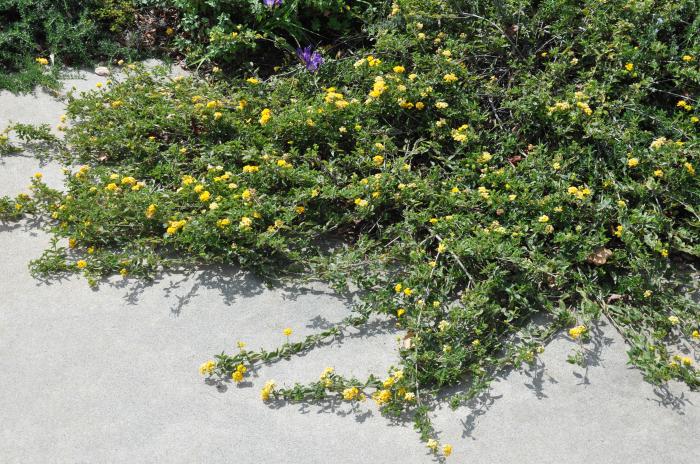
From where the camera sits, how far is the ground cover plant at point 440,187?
3449 mm

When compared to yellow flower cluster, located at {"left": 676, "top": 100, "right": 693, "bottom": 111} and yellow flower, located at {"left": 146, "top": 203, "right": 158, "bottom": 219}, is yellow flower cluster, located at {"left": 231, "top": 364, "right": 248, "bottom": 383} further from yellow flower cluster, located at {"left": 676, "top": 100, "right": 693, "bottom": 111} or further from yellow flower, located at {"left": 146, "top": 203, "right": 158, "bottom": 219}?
yellow flower cluster, located at {"left": 676, "top": 100, "right": 693, "bottom": 111}

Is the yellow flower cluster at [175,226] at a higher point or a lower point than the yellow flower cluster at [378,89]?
lower

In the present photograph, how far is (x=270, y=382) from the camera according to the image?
3264mm

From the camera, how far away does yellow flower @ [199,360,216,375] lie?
3.29 meters

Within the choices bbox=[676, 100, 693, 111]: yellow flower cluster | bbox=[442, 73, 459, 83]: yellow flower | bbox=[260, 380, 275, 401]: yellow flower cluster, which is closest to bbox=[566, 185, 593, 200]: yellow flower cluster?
bbox=[676, 100, 693, 111]: yellow flower cluster

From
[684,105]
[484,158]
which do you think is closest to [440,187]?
[484,158]

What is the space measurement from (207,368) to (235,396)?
0.60ft

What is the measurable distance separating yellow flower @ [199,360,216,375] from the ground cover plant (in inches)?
1.1

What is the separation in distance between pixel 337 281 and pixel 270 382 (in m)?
0.68

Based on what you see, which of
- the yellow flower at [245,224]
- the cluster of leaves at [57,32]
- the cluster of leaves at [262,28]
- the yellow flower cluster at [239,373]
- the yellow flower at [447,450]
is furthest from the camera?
the cluster of leaves at [57,32]

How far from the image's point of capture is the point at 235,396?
3.25 meters

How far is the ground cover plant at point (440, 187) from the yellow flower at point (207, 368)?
1.1 inches

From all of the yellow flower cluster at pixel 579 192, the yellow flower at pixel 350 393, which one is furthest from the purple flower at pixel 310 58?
the yellow flower at pixel 350 393

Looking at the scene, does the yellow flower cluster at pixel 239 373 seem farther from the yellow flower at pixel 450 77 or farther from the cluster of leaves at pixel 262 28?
the cluster of leaves at pixel 262 28
